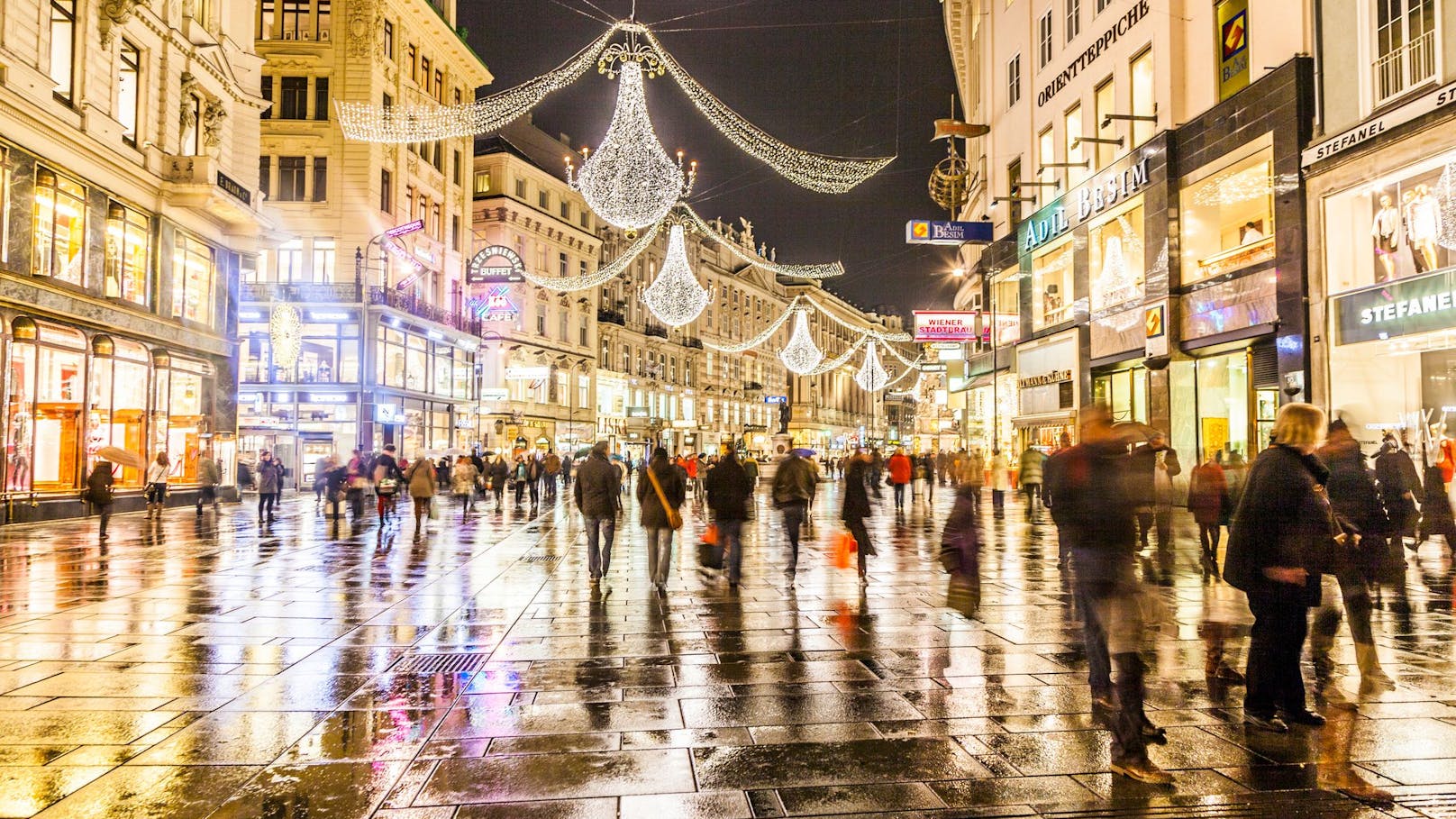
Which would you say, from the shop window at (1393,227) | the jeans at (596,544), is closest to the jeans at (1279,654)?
the jeans at (596,544)

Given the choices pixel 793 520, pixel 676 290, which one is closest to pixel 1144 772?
pixel 793 520

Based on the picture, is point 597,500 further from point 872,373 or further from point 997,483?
point 872,373

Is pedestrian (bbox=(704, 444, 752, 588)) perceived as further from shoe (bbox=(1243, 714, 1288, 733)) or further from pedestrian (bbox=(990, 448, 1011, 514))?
pedestrian (bbox=(990, 448, 1011, 514))

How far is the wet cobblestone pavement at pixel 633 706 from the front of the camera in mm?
4336

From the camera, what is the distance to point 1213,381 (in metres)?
22.4

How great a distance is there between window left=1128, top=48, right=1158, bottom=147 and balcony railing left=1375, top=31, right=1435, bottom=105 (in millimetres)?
7052

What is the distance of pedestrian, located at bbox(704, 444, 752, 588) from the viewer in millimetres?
11203

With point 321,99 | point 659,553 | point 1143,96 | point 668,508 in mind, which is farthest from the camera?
point 321,99

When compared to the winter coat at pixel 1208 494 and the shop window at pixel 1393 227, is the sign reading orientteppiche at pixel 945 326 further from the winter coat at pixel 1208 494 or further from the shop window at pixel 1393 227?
the winter coat at pixel 1208 494

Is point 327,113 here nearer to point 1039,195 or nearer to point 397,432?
point 397,432

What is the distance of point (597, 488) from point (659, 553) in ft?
3.75

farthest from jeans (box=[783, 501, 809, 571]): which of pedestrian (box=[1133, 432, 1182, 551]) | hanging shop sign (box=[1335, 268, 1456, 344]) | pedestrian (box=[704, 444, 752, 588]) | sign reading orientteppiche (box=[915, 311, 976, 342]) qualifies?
sign reading orientteppiche (box=[915, 311, 976, 342])

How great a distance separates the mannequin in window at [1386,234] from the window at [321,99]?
3578 cm

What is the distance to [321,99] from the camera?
38188mm
